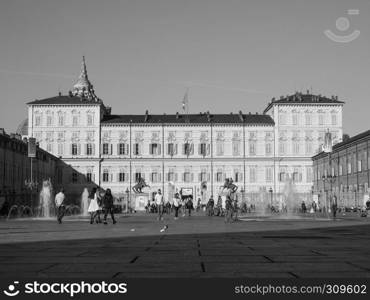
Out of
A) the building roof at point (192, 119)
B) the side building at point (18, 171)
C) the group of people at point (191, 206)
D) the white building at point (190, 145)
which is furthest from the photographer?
the building roof at point (192, 119)

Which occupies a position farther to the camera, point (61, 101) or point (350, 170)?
point (61, 101)

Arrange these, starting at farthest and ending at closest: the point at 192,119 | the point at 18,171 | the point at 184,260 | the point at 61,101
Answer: the point at 192,119 → the point at 61,101 → the point at 18,171 → the point at 184,260

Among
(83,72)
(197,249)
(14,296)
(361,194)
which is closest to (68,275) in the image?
(14,296)

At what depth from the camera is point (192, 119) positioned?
100 metres

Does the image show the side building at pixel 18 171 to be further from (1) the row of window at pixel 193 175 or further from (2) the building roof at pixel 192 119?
(2) the building roof at pixel 192 119

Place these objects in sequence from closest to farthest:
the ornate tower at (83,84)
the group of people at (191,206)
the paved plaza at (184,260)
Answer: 1. the paved plaza at (184,260)
2. the group of people at (191,206)
3. the ornate tower at (83,84)

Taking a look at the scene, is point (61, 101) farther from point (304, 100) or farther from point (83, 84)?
point (83, 84)

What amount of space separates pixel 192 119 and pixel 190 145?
475cm

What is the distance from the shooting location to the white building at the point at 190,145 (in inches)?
3792

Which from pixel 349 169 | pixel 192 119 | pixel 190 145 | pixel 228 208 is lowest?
pixel 228 208

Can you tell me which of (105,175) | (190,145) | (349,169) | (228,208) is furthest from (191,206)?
(105,175)

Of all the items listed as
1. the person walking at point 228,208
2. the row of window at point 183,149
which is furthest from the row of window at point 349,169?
the person walking at point 228,208

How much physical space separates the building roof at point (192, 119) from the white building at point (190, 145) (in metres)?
0.41

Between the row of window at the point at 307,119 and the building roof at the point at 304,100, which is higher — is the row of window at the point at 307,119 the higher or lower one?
the lower one
